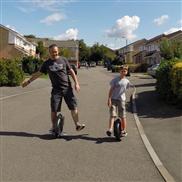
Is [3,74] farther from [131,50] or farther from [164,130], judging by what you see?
[131,50]

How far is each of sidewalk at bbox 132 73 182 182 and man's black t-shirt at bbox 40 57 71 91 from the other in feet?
6.93

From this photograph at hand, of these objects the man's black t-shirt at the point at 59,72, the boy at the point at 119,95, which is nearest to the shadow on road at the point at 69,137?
the boy at the point at 119,95

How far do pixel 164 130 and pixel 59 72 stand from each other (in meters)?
2.79

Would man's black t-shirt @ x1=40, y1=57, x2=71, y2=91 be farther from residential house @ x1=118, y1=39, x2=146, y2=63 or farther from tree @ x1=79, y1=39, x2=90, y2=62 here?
tree @ x1=79, y1=39, x2=90, y2=62

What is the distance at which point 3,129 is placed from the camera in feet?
32.9

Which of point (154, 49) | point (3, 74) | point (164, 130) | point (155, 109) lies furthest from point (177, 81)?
point (154, 49)

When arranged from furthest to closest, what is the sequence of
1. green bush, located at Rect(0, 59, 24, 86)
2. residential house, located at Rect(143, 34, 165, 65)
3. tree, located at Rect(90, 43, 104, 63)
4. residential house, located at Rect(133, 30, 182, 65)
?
1. tree, located at Rect(90, 43, 104, 63)
2. residential house, located at Rect(143, 34, 165, 65)
3. residential house, located at Rect(133, 30, 182, 65)
4. green bush, located at Rect(0, 59, 24, 86)

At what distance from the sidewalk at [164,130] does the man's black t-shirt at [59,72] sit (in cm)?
211

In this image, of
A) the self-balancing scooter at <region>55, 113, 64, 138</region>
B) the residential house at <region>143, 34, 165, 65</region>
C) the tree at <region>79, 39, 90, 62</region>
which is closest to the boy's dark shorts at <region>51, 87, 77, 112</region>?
the self-balancing scooter at <region>55, 113, 64, 138</region>

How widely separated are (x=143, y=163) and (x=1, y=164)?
2.21m

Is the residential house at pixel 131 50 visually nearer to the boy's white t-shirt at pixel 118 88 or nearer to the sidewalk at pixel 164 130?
the sidewalk at pixel 164 130

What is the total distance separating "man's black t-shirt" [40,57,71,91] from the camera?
359 inches

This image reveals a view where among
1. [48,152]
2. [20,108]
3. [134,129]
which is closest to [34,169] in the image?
[48,152]

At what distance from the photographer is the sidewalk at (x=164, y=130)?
23.9 ft
